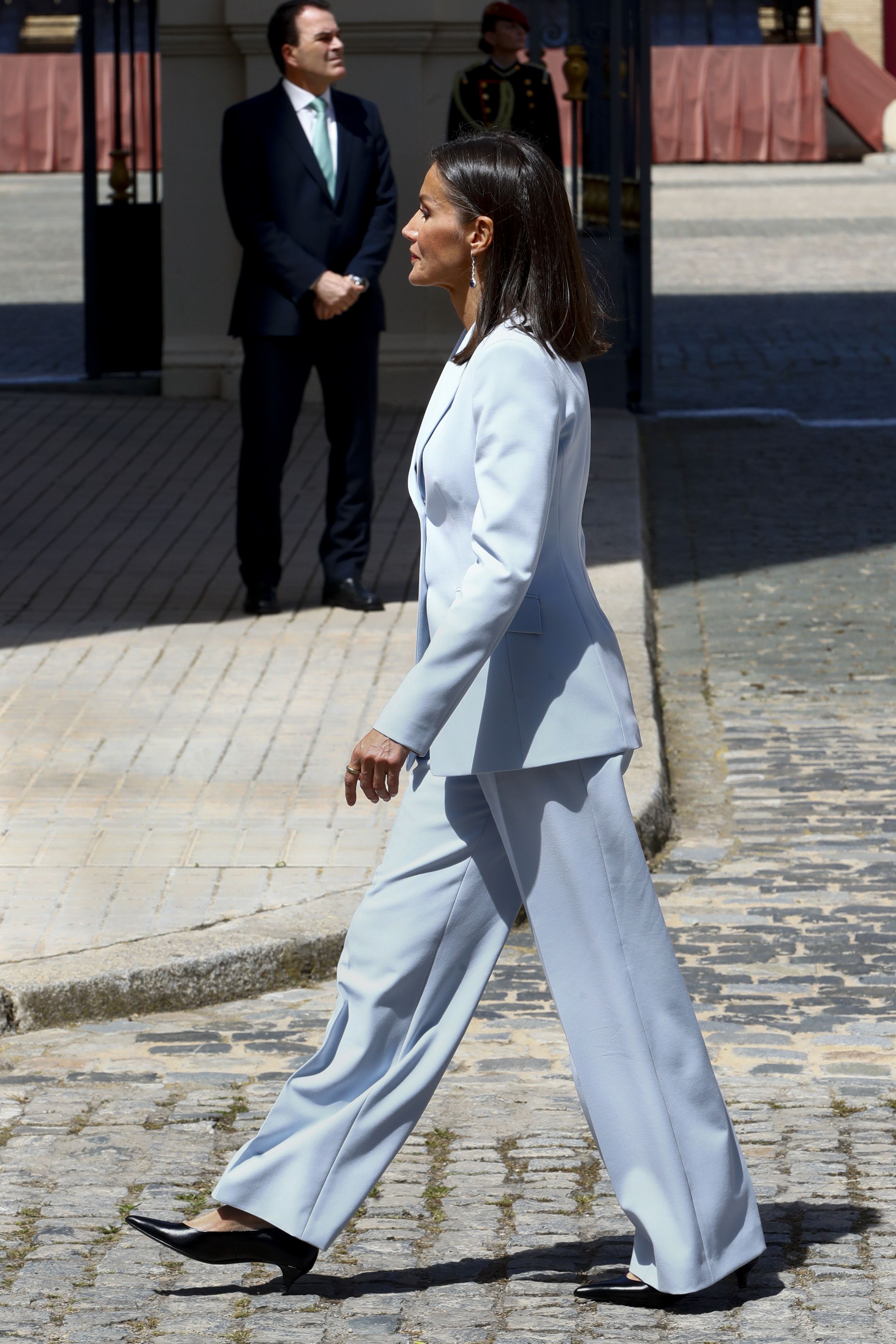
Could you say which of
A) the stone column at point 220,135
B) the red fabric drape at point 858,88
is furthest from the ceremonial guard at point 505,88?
the red fabric drape at point 858,88

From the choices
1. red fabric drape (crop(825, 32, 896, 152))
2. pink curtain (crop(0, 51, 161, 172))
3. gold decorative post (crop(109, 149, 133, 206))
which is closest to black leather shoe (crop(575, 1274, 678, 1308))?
gold decorative post (crop(109, 149, 133, 206))

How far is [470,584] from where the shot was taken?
2.91m

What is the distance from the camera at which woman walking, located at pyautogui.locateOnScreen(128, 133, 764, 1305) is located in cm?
299

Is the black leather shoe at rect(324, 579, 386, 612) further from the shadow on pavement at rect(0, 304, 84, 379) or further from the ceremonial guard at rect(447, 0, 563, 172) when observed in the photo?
the shadow on pavement at rect(0, 304, 84, 379)

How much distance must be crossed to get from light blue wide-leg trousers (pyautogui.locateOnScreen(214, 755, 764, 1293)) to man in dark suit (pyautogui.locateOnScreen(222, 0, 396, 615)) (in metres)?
4.53

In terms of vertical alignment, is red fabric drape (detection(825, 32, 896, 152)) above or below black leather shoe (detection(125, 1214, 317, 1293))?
above

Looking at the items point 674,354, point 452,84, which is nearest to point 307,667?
point 452,84

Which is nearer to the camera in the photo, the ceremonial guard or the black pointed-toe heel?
the black pointed-toe heel

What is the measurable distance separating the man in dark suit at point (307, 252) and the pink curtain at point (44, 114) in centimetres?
3093

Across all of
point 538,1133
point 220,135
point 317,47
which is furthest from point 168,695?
point 220,135

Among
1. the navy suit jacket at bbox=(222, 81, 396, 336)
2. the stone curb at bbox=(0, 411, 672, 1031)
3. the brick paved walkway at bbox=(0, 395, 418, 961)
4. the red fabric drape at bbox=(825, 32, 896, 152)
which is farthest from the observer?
the red fabric drape at bbox=(825, 32, 896, 152)

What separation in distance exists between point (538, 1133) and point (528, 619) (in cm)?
131

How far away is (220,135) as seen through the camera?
1256 centimetres

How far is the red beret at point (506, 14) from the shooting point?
1095 cm
